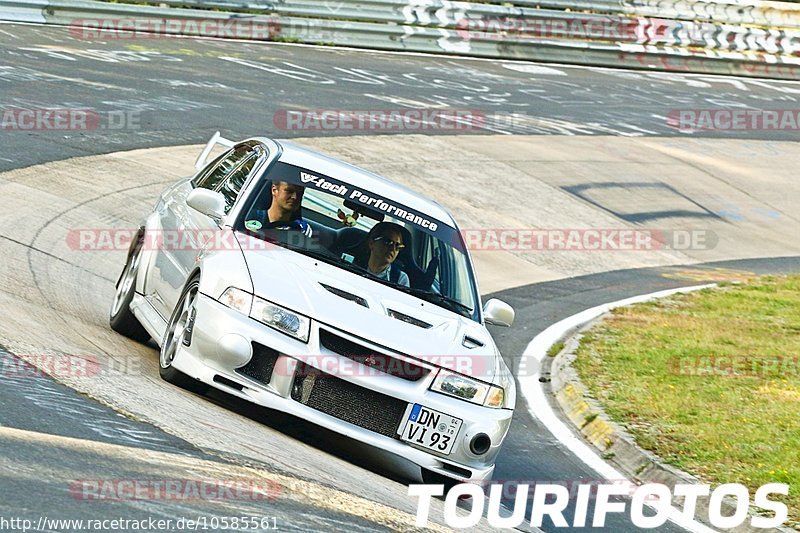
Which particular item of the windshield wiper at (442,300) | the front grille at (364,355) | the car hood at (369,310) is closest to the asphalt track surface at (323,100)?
the front grille at (364,355)

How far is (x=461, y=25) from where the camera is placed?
27750 mm

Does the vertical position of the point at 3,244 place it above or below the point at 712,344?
above

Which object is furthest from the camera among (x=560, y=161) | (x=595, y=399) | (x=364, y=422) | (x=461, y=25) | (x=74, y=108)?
(x=461, y=25)

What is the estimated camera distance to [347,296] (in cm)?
722

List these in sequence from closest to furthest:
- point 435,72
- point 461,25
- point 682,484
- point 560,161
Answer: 1. point 682,484
2. point 560,161
3. point 435,72
4. point 461,25

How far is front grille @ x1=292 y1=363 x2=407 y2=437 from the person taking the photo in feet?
22.1

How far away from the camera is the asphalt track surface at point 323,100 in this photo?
28.3ft

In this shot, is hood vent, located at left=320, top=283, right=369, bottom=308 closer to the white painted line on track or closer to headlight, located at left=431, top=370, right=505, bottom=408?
headlight, located at left=431, top=370, right=505, bottom=408

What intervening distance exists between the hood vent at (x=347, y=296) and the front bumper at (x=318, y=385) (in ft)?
1.26

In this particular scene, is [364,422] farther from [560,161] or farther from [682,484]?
[560,161]

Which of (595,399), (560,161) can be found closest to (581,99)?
(560,161)

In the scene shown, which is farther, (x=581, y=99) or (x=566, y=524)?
(x=581, y=99)

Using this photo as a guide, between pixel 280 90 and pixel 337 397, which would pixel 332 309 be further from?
pixel 280 90

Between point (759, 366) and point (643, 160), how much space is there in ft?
35.8
